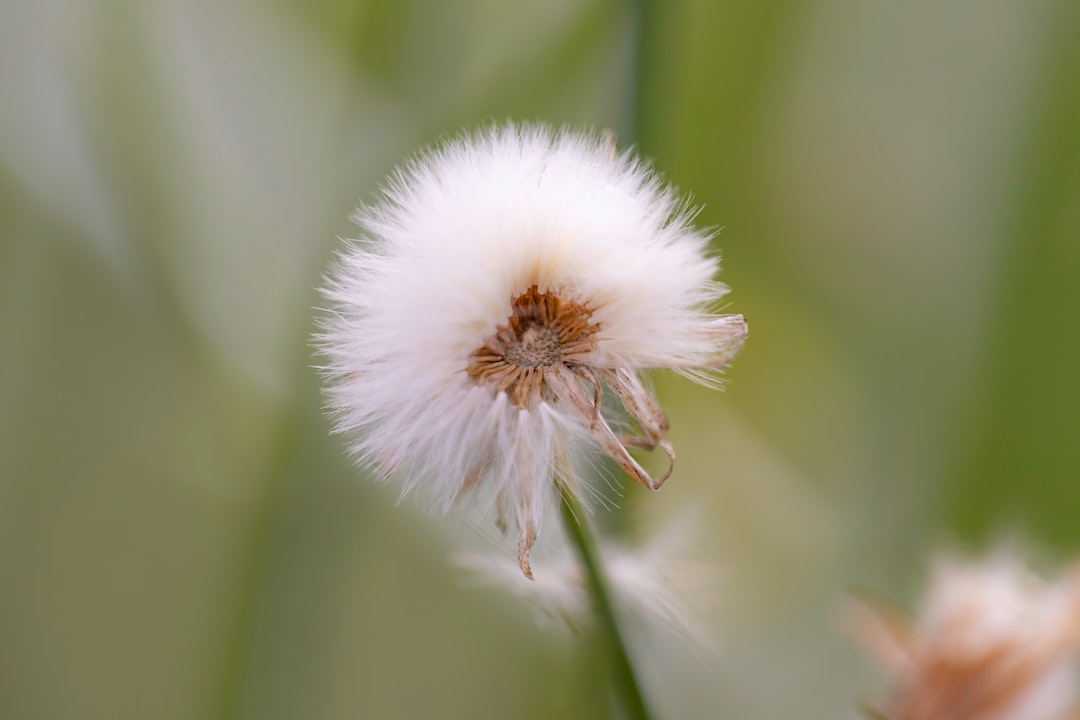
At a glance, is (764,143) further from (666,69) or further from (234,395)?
(234,395)

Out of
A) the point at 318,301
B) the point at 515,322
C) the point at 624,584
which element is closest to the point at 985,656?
the point at 624,584

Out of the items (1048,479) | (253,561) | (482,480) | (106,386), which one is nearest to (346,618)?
(253,561)

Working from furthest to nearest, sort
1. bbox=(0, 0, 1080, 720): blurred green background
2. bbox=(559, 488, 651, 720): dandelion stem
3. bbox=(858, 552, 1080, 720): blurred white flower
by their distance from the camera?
bbox=(0, 0, 1080, 720): blurred green background → bbox=(858, 552, 1080, 720): blurred white flower → bbox=(559, 488, 651, 720): dandelion stem

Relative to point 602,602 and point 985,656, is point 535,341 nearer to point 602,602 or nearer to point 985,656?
point 602,602

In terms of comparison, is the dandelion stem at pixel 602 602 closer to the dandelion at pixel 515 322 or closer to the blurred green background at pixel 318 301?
the dandelion at pixel 515 322

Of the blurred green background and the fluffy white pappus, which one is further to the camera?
the blurred green background

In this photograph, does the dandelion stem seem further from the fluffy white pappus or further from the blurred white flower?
the blurred white flower

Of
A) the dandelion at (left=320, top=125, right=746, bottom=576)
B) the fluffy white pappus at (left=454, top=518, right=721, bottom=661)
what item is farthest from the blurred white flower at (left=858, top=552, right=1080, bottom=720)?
the dandelion at (left=320, top=125, right=746, bottom=576)

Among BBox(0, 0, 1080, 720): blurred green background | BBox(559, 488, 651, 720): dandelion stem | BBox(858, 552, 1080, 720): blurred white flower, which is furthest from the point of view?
BBox(0, 0, 1080, 720): blurred green background
